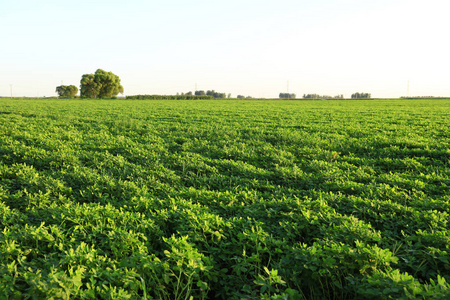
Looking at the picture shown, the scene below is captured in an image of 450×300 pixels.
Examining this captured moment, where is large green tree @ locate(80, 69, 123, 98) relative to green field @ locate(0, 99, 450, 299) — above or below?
above

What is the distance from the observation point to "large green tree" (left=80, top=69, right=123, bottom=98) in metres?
112

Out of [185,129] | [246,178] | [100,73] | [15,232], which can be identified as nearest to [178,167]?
[246,178]

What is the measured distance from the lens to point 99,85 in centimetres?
11200

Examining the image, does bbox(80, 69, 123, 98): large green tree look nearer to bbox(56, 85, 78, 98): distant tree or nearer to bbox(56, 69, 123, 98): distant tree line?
bbox(56, 69, 123, 98): distant tree line

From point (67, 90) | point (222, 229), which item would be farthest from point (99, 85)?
point (222, 229)

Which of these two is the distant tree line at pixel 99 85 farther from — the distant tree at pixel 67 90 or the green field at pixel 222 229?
the green field at pixel 222 229

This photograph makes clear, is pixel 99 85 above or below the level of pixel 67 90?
below

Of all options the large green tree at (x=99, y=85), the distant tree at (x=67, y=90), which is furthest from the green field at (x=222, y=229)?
the distant tree at (x=67, y=90)

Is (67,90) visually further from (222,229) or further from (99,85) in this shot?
(222,229)

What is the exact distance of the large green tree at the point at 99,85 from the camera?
112 meters

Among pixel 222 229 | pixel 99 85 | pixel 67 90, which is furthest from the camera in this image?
pixel 67 90

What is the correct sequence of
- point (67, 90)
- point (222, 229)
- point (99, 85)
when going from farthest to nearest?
point (67, 90), point (99, 85), point (222, 229)

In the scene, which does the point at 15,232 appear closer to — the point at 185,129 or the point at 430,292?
the point at 430,292

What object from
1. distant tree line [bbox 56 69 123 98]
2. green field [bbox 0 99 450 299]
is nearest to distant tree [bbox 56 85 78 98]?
distant tree line [bbox 56 69 123 98]
